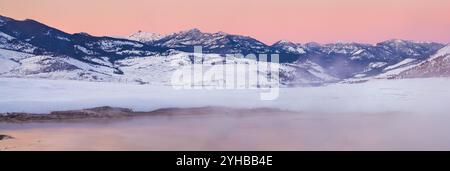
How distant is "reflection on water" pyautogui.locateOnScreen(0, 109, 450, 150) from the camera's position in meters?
3.91

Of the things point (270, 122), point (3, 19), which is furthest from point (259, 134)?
point (3, 19)

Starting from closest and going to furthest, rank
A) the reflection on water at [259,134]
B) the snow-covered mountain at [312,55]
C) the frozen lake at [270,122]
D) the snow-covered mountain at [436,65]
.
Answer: the reflection on water at [259,134], the frozen lake at [270,122], the snow-covered mountain at [436,65], the snow-covered mountain at [312,55]

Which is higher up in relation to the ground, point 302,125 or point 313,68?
point 313,68

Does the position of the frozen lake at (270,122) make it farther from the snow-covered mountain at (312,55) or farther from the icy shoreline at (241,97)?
the snow-covered mountain at (312,55)

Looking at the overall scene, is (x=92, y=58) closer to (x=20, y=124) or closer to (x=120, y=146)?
(x=20, y=124)

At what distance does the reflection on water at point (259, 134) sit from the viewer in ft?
12.8

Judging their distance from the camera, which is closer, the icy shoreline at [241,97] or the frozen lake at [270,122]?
the frozen lake at [270,122]

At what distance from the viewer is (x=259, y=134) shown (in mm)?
4598

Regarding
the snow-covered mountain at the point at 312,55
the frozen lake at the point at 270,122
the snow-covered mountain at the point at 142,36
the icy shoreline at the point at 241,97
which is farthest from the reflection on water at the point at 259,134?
the snow-covered mountain at the point at 142,36

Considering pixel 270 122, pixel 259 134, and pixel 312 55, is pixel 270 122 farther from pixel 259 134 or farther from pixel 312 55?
pixel 312 55

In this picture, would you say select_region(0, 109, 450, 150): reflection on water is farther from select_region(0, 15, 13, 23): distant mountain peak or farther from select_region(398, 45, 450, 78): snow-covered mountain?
select_region(0, 15, 13, 23): distant mountain peak
